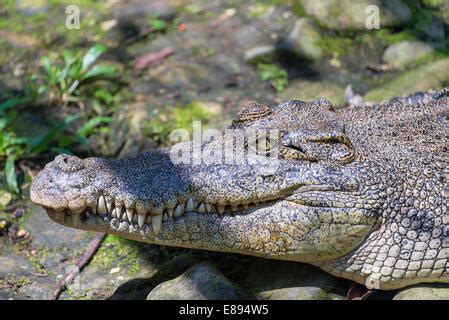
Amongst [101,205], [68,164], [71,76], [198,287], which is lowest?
[71,76]

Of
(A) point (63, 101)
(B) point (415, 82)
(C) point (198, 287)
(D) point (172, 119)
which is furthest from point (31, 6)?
(C) point (198, 287)

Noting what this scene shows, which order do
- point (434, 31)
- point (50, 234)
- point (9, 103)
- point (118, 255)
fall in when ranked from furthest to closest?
point (434, 31) → point (9, 103) → point (50, 234) → point (118, 255)

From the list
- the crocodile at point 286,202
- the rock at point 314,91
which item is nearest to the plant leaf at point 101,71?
the rock at point 314,91

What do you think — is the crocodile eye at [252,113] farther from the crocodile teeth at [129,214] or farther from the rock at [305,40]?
the rock at [305,40]

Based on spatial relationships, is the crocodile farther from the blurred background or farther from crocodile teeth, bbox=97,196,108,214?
the blurred background

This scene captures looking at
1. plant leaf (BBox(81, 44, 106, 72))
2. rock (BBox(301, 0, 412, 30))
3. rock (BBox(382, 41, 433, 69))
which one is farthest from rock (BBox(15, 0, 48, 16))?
rock (BBox(382, 41, 433, 69))

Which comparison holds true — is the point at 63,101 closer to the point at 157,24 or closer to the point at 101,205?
the point at 157,24
